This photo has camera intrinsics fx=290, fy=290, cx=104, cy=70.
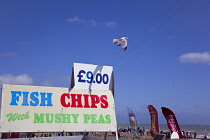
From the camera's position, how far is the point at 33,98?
11148mm

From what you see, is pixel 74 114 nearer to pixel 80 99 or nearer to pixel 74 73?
pixel 80 99

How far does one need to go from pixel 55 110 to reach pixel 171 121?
14.2 meters

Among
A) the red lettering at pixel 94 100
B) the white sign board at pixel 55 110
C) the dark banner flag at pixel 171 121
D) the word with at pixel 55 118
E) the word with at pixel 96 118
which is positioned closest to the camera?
the white sign board at pixel 55 110

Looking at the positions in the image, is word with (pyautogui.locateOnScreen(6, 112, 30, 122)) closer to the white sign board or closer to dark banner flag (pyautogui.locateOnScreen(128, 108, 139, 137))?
the white sign board

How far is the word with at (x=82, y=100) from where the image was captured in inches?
460

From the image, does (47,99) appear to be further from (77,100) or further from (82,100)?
(82,100)

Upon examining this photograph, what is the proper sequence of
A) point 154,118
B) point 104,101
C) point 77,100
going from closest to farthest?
point 77,100, point 104,101, point 154,118

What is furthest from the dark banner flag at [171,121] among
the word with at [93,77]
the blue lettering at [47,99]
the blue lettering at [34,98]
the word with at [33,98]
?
the blue lettering at [34,98]

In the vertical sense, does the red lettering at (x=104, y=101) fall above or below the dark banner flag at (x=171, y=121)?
above

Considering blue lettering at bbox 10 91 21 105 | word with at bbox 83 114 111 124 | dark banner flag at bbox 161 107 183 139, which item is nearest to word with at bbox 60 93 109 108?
word with at bbox 83 114 111 124

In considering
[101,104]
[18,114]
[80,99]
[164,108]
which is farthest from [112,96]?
[164,108]

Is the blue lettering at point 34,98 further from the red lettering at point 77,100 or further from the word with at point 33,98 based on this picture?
the red lettering at point 77,100

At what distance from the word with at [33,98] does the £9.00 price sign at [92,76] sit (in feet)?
4.34

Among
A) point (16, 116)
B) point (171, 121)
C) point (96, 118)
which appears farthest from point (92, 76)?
point (171, 121)
